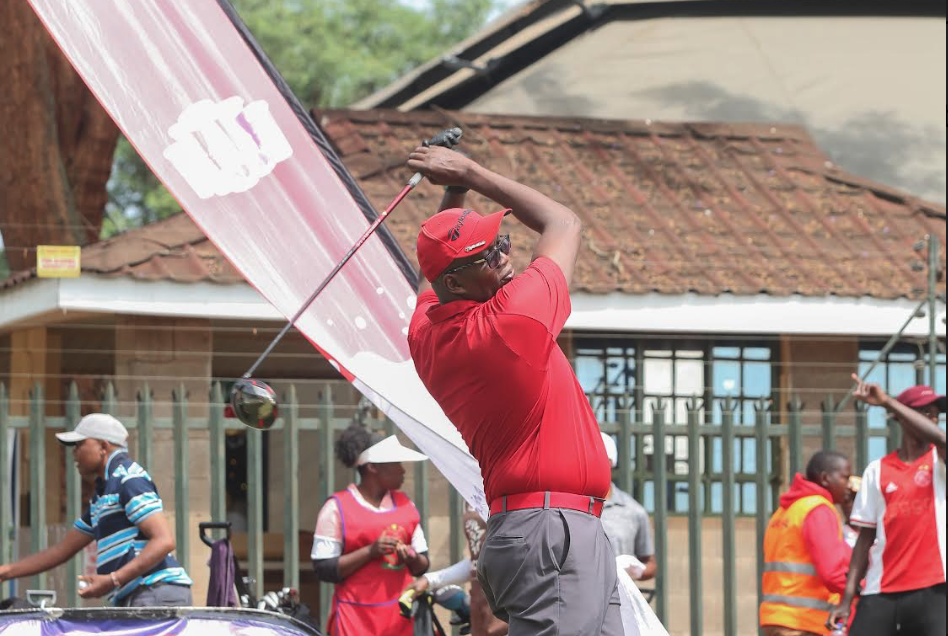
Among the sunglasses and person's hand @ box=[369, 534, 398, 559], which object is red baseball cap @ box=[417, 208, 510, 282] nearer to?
the sunglasses

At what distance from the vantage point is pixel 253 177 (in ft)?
19.6

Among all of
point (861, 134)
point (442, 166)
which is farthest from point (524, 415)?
point (861, 134)

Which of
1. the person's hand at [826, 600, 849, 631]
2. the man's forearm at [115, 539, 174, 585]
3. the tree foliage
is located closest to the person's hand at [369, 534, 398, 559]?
the man's forearm at [115, 539, 174, 585]

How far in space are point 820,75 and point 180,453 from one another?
9.62 metres

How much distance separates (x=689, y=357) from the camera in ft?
38.8

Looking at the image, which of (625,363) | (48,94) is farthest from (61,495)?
(625,363)

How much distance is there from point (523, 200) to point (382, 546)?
3.30m

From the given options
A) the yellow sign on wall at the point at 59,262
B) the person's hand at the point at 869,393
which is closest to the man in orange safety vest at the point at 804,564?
the person's hand at the point at 869,393

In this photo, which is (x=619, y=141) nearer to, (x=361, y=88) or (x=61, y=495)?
(x=61, y=495)

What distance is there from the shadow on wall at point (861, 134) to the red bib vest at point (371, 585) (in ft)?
28.9

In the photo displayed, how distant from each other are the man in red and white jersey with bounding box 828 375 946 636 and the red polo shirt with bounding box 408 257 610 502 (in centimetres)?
358

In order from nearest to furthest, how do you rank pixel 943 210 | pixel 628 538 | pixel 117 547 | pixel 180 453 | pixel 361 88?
pixel 117 547 → pixel 628 538 → pixel 180 453 → pixel 943 210 → pixel 361 88

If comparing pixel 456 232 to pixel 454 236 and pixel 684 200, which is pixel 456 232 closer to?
pixel 454 236

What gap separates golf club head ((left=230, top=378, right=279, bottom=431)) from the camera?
16.1 feet
